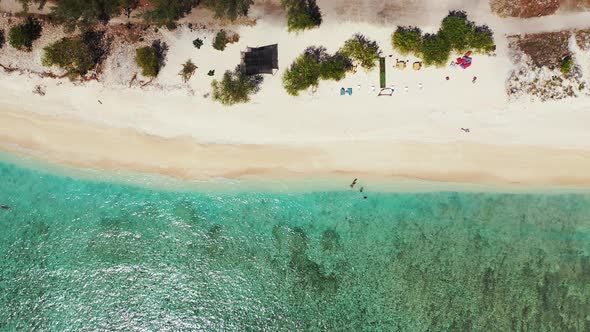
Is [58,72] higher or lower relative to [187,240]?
higher

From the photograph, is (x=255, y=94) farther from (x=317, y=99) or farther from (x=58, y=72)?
(x=58, y=72)

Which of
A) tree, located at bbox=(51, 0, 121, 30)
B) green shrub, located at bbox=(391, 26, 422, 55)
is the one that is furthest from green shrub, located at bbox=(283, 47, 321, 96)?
tree, located at bbox=(51, 0, 121, 30)

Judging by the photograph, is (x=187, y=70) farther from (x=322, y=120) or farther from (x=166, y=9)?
(x=322, y=120)

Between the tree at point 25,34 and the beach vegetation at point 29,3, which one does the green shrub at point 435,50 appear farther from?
the tree at point 25,34

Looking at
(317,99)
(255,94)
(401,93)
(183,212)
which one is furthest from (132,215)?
(401,93)

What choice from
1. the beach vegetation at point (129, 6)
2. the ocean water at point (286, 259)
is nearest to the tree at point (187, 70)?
the beach vegetation at point (129, 6)

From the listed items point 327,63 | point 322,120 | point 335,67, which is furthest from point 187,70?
point 335,67

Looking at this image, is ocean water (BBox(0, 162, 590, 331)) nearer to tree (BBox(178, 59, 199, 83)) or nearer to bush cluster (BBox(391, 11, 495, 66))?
tree (BBox(178, 59, 199, 83))
